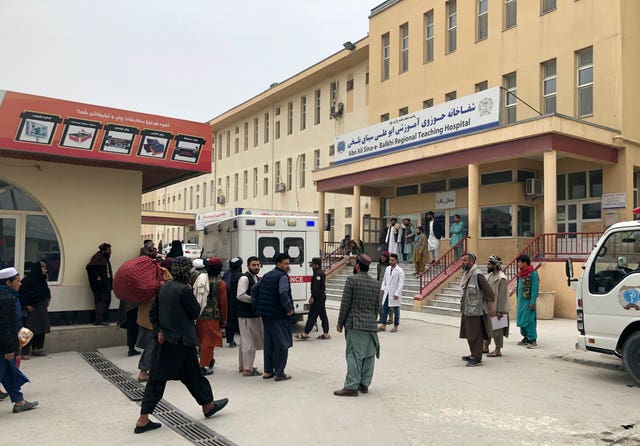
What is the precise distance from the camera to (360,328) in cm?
692

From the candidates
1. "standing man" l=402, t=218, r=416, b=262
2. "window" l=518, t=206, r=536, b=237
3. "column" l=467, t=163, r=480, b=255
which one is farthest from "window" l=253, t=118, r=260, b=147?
"column" l=467, t=163, r=480, b=255

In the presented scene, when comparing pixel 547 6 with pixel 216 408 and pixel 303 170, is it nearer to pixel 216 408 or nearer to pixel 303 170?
pixel 303 170

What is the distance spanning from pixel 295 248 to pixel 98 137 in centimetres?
483

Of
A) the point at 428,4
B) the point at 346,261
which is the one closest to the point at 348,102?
the point at 428,4

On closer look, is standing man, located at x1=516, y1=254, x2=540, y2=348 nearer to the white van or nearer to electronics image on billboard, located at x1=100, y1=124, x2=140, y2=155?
the white van

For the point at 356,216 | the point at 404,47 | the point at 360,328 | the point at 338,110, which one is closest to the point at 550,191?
the point at 356,216

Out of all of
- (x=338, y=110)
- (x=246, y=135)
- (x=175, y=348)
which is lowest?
(x=175, y=348)

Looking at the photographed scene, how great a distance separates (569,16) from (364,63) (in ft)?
43.8

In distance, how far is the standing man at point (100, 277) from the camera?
10508 mm

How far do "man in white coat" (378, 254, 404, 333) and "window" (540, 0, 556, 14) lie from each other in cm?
1280

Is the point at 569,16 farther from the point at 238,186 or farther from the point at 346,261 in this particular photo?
the point at 238,186

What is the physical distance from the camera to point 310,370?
8.41 metres

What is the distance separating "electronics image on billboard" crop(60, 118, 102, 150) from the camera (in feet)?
31.1

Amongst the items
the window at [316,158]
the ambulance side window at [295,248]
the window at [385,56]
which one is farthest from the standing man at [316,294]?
the window at [316,158]
